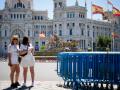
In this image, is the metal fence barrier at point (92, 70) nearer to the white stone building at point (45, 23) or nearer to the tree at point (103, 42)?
the white stone building at point (45, 23)

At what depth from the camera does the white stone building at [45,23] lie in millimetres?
89750

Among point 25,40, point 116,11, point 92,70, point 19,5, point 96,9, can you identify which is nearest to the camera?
point 92,70

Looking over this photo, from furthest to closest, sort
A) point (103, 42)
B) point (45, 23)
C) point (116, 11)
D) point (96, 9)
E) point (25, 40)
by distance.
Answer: point (45, 23) → point (103, 42) → point (96, 9) → point (116, 11) → point (25, 40)

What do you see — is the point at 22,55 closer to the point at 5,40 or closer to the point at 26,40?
the point at 26,40

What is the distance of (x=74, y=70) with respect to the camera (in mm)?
12438

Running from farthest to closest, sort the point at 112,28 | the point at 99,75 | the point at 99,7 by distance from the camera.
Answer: the point at 112,28 → the point at 99,7 → the point at 99,75

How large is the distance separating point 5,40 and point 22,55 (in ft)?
257

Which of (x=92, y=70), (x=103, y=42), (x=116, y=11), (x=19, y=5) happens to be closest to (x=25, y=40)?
(x=92, y=70)

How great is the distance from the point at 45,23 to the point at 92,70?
80.0 m

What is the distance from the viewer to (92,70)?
1206cm

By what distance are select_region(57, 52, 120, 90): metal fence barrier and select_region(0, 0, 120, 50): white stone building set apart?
7630 cm

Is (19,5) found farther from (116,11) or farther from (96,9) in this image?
(116,11)

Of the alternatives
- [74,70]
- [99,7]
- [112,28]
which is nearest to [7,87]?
[74,70]

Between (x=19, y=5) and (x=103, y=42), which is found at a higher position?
(x=19, y=5)
